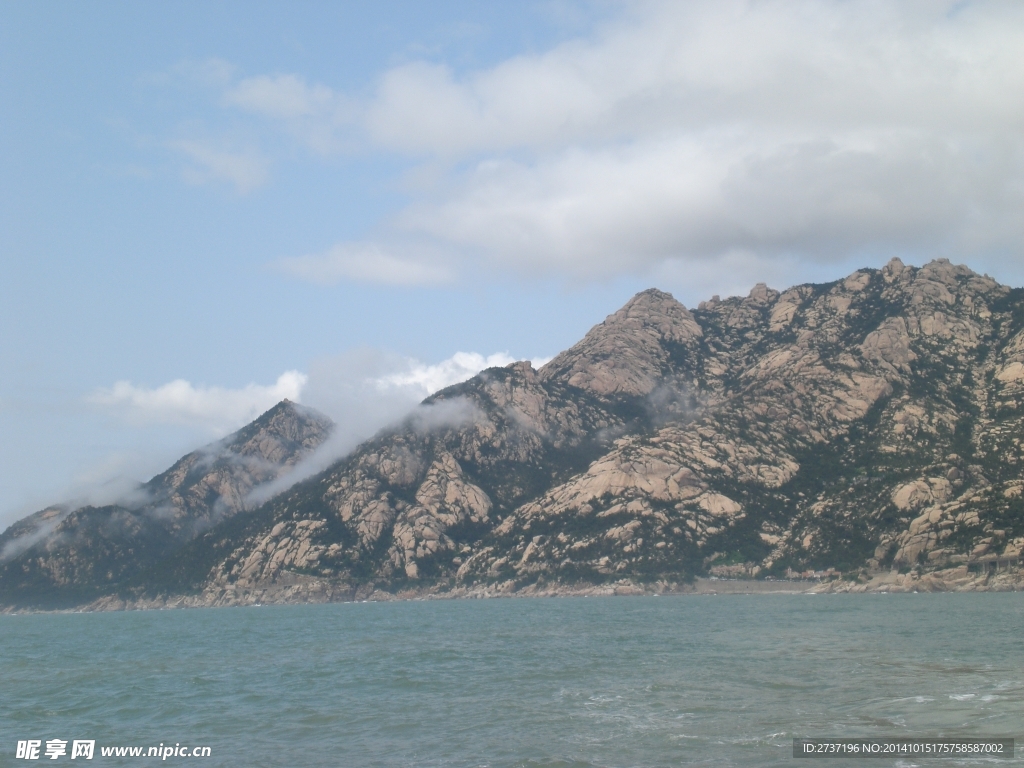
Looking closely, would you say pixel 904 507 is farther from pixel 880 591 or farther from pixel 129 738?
pixel 129 738

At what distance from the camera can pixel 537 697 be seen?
48.3m

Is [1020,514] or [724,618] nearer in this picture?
[724,618]

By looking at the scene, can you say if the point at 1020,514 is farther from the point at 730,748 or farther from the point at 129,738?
the point at 129,738

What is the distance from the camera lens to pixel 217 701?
5103cm

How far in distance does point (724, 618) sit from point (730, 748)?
246 feet

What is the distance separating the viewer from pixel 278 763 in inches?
1363

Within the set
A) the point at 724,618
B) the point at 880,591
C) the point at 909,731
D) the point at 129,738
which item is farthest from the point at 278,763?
the point at 880,591

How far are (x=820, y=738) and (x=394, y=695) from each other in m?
25.4

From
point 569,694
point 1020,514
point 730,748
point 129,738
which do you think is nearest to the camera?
point 730,748

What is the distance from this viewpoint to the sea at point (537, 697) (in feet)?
117

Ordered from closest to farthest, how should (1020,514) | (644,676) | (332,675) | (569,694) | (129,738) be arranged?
(129,738), (569,694), (644,676), (332,675), (1020,514)

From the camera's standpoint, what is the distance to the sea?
35.8m

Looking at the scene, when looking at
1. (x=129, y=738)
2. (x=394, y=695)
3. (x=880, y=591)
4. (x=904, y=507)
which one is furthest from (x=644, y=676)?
(x=904, y=507)

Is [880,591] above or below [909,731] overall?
Answer: below
